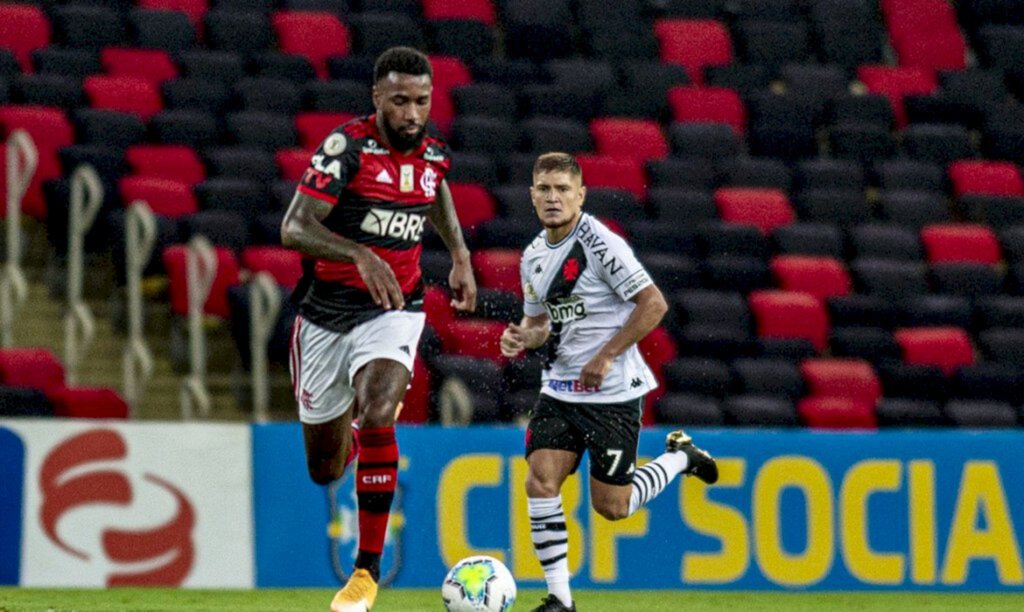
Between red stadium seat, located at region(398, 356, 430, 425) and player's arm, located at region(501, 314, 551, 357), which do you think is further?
red stadium seat, located at region(398, 356, 430, 425)

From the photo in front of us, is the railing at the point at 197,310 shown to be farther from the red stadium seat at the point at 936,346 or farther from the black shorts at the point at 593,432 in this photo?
the red stadium seat at the point at 936,346

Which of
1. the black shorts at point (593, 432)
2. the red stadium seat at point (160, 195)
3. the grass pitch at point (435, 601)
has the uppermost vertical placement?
the red stadium seat at point (160, 195)

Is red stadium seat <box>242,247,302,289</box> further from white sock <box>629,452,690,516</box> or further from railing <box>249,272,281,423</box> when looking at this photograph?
white sock <box>629,452,690,516</box>

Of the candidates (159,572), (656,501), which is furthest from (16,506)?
(656,501)

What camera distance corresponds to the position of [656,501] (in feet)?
36.7

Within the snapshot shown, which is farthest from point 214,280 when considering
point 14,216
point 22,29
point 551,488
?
point 551,488

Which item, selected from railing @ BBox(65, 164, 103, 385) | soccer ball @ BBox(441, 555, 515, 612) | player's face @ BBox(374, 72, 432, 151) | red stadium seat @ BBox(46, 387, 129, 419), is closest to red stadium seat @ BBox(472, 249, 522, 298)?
railing @ BBox(65, 164, 103, 385)

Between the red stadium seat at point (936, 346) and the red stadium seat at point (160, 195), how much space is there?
5.97 meters

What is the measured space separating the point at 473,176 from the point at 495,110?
1.41m

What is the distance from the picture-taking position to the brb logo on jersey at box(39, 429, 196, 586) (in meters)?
10.4

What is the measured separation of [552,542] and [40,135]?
7.43m

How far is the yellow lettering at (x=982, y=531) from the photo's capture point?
37.2ft

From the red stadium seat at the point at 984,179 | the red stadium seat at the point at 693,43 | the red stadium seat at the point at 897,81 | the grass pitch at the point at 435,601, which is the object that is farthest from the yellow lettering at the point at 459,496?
the red stadium seat at the point at 897,81

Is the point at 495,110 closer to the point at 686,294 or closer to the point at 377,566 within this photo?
the point at 686,294
